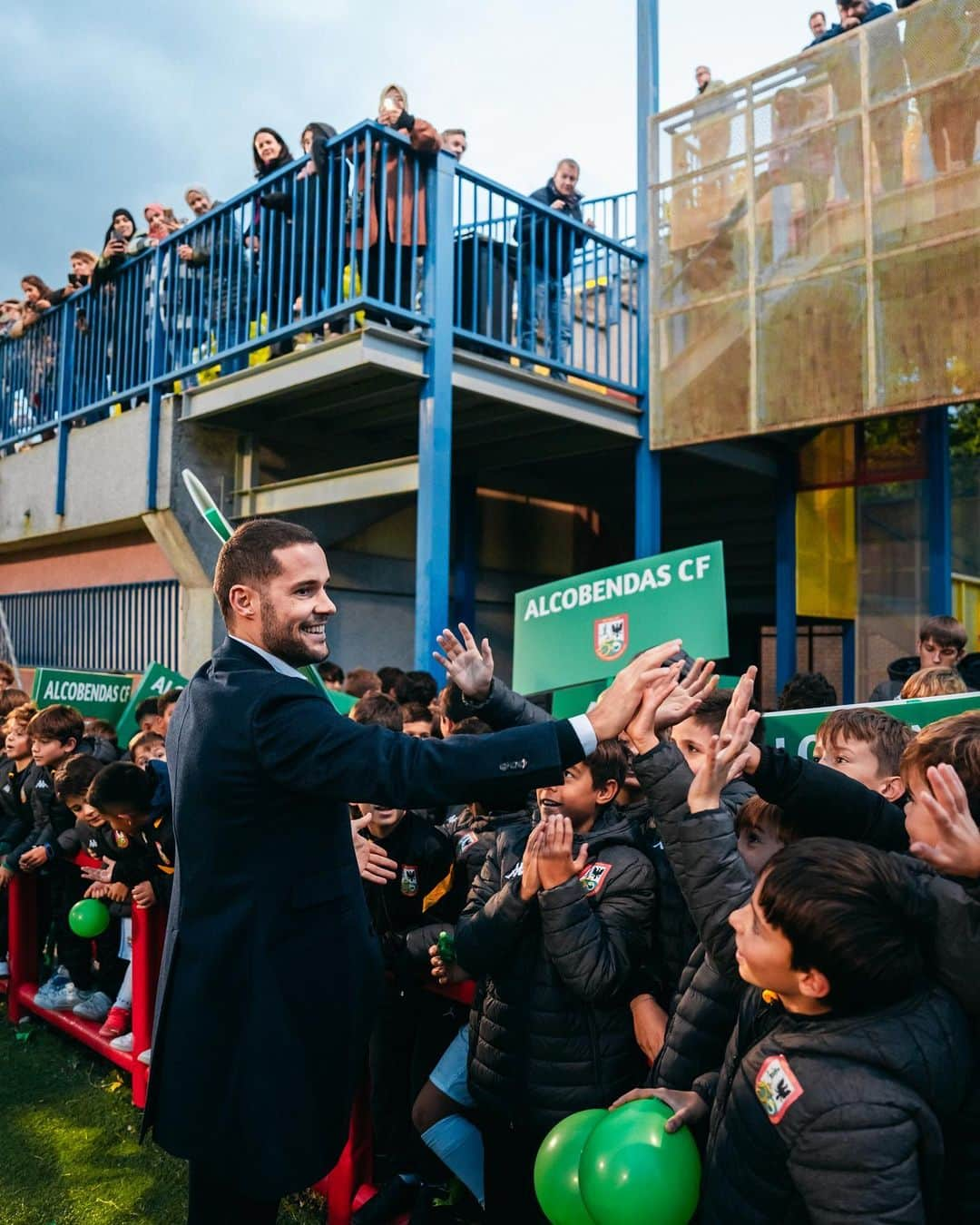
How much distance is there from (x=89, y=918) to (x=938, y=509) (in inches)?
328

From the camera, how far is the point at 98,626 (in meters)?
11.2

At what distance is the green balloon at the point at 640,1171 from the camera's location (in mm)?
1861

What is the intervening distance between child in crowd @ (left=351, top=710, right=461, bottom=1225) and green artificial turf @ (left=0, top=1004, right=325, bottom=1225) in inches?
15.3

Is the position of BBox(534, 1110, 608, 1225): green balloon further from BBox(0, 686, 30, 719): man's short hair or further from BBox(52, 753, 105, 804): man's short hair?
BBox(0, 686, 30, 719): man's short hair

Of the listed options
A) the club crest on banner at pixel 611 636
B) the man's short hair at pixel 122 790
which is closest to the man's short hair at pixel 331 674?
the club crest on banner at pixel 611 636

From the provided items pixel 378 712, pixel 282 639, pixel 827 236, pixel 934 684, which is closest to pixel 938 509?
pixel 827 236

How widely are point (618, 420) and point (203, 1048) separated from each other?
8044 mm

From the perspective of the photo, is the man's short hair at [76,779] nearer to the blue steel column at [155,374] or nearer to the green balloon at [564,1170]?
the green balloon at [564,1170]

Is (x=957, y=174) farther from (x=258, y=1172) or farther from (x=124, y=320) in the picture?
(x=258, y=1172)

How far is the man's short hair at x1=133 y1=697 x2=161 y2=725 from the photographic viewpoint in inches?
251

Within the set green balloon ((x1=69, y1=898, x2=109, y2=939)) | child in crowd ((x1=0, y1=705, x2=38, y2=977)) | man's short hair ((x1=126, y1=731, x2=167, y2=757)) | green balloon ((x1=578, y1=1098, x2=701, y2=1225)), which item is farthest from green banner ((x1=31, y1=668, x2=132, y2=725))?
green balloon ((x1=578, y1=1098, x2=701, y2=1225))

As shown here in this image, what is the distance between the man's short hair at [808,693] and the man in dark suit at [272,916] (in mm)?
3187

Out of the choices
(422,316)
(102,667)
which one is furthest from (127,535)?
(422,316)

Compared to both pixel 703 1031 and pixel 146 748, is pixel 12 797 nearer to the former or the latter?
pixel 146 748
